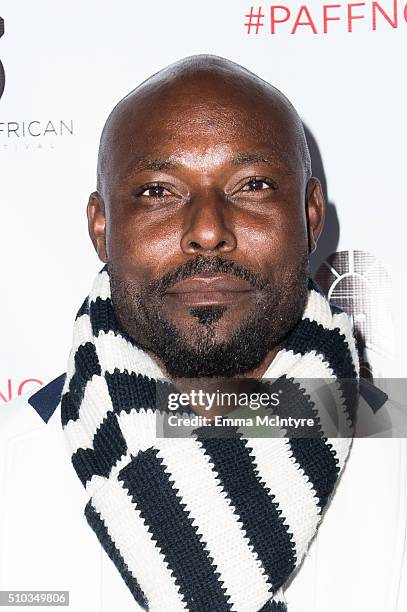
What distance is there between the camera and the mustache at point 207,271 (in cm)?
122

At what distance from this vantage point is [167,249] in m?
1.25

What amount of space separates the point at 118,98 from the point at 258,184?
0.40 metres

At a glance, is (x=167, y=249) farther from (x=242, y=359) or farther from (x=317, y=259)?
(x=317, y=259)

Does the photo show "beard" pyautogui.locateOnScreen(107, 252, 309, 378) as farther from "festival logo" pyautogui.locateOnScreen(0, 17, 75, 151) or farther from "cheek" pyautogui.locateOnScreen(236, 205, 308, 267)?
"festival logo" pyautogui.locateOnScreen(0, 17, 75, 151)

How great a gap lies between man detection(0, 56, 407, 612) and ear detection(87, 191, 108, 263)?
0.03 m

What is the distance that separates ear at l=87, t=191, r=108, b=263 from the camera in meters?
1.38

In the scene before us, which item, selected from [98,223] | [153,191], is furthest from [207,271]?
[98,223]

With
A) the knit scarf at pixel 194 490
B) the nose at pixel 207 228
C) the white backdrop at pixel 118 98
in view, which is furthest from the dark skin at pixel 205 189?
the white backdrop at pixel 118 98

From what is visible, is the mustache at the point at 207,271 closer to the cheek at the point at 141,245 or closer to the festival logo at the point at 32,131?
the cheek at the point at 141,245

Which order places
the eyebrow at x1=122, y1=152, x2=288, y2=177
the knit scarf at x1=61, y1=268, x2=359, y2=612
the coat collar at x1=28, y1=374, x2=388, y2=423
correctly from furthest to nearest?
the coat collar at x1=28, y1=374, x2=388, y2=423
the eyebrow at x1=122, y1=152, x2=288, y2=177
the knit scarf at x1=61, y1=268, x2=359, y2=612

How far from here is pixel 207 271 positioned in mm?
1229

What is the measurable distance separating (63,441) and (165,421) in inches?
7.6

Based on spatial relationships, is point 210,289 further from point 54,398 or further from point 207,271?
point 54,398

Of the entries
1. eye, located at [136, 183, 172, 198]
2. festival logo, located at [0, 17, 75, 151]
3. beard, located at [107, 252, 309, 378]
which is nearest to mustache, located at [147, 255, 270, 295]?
beard, located at [107, 252, 309, 378]
